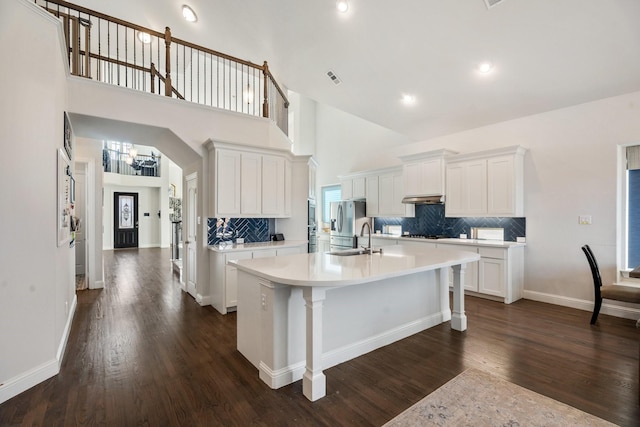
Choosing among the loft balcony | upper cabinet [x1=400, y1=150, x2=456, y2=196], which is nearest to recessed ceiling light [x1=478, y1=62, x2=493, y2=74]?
upper cabinet [x1=400, y1=150, x2=456, y2=196]

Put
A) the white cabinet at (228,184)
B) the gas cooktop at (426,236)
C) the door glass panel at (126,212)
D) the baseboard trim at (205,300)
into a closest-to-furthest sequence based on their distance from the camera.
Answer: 1. the white cabinet at (228,184)
2. the baseboard trim at (205,300)
3. the gas cooktop at (426,236)
4. the door glass panel at (126,212)

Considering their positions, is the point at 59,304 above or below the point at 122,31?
below

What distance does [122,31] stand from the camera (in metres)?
6.71

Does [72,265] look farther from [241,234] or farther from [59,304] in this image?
[241,234]

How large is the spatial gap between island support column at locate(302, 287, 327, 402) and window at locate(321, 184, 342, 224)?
667 centimetres

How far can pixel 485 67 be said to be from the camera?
3.90 metres

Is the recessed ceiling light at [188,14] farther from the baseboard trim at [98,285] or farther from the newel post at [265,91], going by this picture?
the baseboard trim at [98,285]

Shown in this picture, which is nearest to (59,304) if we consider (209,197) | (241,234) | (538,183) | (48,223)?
(48,223)

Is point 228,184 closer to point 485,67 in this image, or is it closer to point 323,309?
point 323,309

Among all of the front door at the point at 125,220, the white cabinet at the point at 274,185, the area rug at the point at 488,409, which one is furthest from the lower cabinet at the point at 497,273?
the front door at the point at 125,220

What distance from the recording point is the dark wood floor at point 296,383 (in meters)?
1.99

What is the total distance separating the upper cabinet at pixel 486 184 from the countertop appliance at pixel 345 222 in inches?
87.1

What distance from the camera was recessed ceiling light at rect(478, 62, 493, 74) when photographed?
3.85 meters

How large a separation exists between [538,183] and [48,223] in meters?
6.06
